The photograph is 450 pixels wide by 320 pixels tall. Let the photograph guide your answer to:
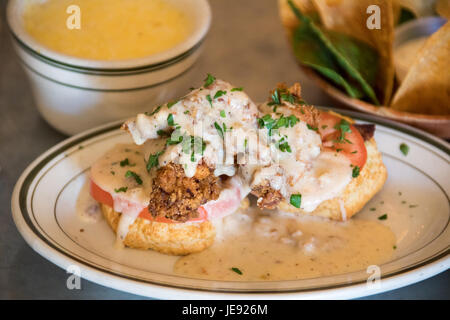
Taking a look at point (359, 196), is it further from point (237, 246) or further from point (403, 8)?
point (403, 8)

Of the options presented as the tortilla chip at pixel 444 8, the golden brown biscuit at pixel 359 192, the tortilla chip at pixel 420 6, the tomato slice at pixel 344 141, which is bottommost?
the golden brown biscuit at pixel 359 192

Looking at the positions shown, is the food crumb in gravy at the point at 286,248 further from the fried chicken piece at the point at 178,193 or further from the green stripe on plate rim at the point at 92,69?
the green stripe on plate rim at the point at 92,69

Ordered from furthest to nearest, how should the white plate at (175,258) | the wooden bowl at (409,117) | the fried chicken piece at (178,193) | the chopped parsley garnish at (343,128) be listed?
the wooden bowl at (409,117)
the chopped parsley garnish at (343,128)
the fried chicken piece at (178,193)
the white plate at (175,258)

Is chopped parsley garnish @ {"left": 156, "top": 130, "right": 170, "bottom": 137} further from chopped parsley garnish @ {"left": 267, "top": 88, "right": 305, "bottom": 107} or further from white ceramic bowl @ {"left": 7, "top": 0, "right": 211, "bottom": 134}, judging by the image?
white ceramic bowl @ {"left": 7, "top": 0, "right": 211, "bottom": 134}

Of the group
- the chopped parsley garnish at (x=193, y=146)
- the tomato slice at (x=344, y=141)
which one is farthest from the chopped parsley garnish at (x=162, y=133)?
the tomato slice at (x=344, y=141)

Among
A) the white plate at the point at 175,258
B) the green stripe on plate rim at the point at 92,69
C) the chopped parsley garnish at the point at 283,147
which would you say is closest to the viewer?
the white plate at the point at 175,258
